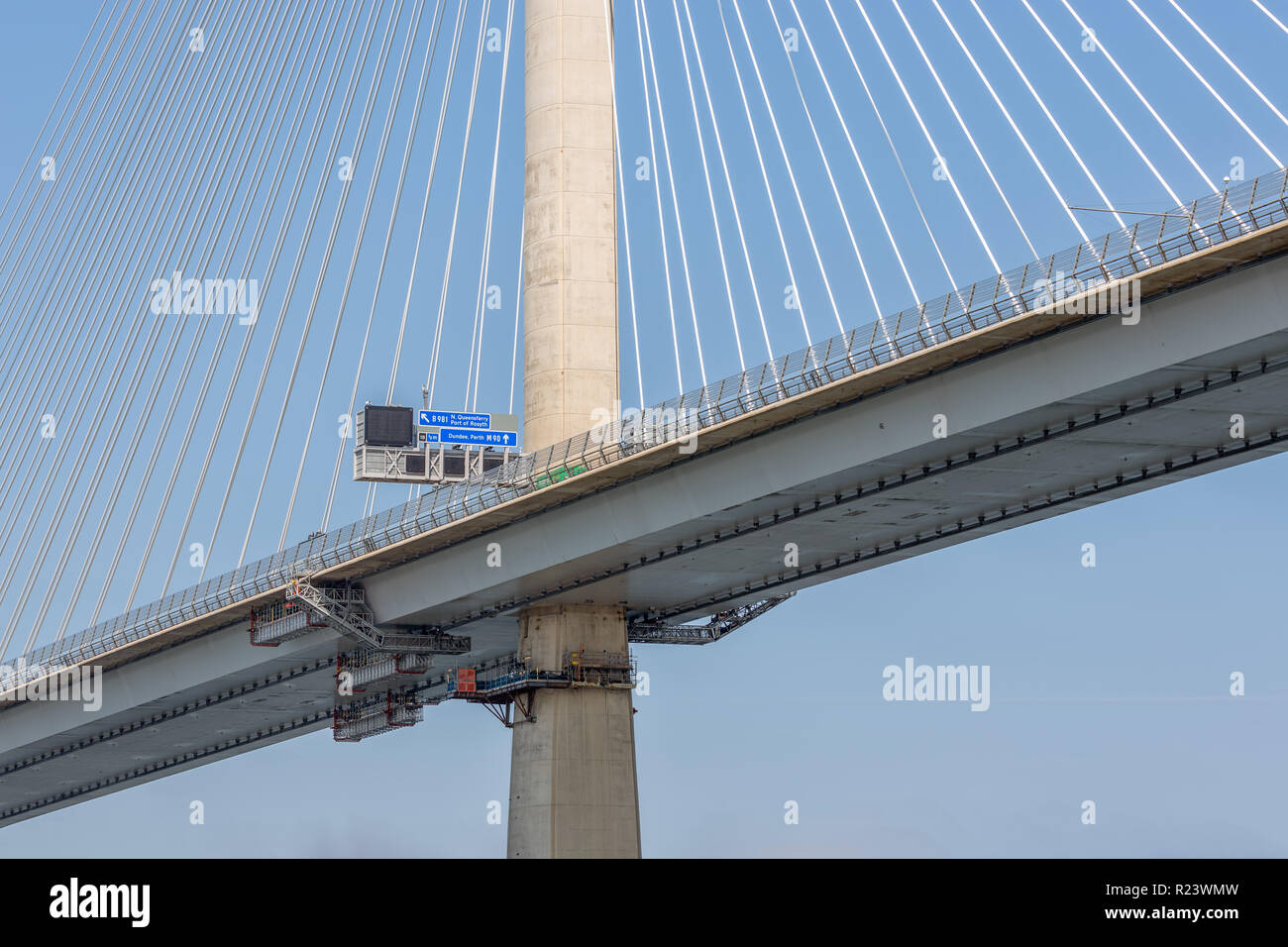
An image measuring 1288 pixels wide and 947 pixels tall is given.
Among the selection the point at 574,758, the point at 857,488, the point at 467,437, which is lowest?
the point at 574,758

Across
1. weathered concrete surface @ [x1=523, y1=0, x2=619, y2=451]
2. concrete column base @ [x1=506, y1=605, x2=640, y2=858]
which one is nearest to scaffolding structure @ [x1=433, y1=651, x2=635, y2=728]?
concrete column base @ [x1=506, y1=605, x2=640, y2=858]

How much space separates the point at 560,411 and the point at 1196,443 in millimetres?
23981

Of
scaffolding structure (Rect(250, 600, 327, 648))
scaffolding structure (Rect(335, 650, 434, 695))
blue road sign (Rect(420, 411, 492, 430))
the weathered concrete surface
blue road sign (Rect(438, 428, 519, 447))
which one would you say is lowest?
scaffolding structure (Rect(335, 650, 434, 695))

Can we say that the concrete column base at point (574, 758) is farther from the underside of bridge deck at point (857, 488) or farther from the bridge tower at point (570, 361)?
the underside of bridge deck at point (857, 488)

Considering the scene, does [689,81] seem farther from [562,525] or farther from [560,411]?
[562,525]

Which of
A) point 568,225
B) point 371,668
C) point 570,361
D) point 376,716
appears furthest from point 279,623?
point 568,225

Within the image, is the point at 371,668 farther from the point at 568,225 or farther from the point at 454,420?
the point at 568,225

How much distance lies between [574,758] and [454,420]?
1296 cm

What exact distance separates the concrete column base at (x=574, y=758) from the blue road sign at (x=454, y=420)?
7.28 m

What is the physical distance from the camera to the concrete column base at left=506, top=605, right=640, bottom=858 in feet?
202

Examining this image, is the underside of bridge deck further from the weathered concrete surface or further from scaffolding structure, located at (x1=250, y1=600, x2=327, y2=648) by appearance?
the weathered concrete surface

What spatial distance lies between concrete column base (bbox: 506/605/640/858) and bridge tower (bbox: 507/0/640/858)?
0.04 m

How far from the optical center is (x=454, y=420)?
221 ft
